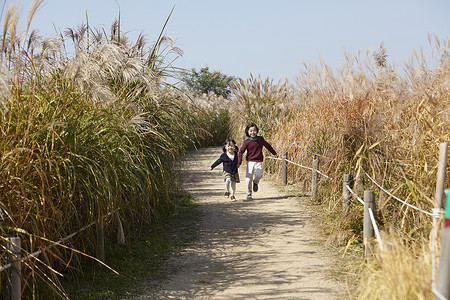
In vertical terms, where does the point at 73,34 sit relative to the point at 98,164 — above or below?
above

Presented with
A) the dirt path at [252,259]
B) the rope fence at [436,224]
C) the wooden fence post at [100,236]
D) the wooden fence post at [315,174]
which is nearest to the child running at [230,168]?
the dirt path at [252,259]

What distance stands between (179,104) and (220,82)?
40.6 m

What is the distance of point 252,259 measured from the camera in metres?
5.57

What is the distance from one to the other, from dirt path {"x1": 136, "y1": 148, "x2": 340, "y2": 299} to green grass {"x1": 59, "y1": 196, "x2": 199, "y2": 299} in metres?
0.16

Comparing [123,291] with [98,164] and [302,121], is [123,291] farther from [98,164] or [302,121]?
[302,121]

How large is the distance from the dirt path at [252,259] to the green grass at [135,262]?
6.1 inches

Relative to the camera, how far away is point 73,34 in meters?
6.84

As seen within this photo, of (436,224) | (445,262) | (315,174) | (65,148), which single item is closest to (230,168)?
(315,174)

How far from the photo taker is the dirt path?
461 centimetres

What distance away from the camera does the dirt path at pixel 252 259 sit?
181 inches

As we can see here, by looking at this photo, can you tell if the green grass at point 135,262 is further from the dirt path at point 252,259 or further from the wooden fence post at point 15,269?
the wooden fence post at point 15,269

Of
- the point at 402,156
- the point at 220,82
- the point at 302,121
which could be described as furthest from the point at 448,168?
the point at 220,82

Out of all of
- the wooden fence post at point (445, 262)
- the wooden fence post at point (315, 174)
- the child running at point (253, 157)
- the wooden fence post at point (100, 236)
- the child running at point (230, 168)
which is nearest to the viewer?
the wooden fence post at point (445, 262)

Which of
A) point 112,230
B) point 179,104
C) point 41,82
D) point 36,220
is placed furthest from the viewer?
point 179,104
